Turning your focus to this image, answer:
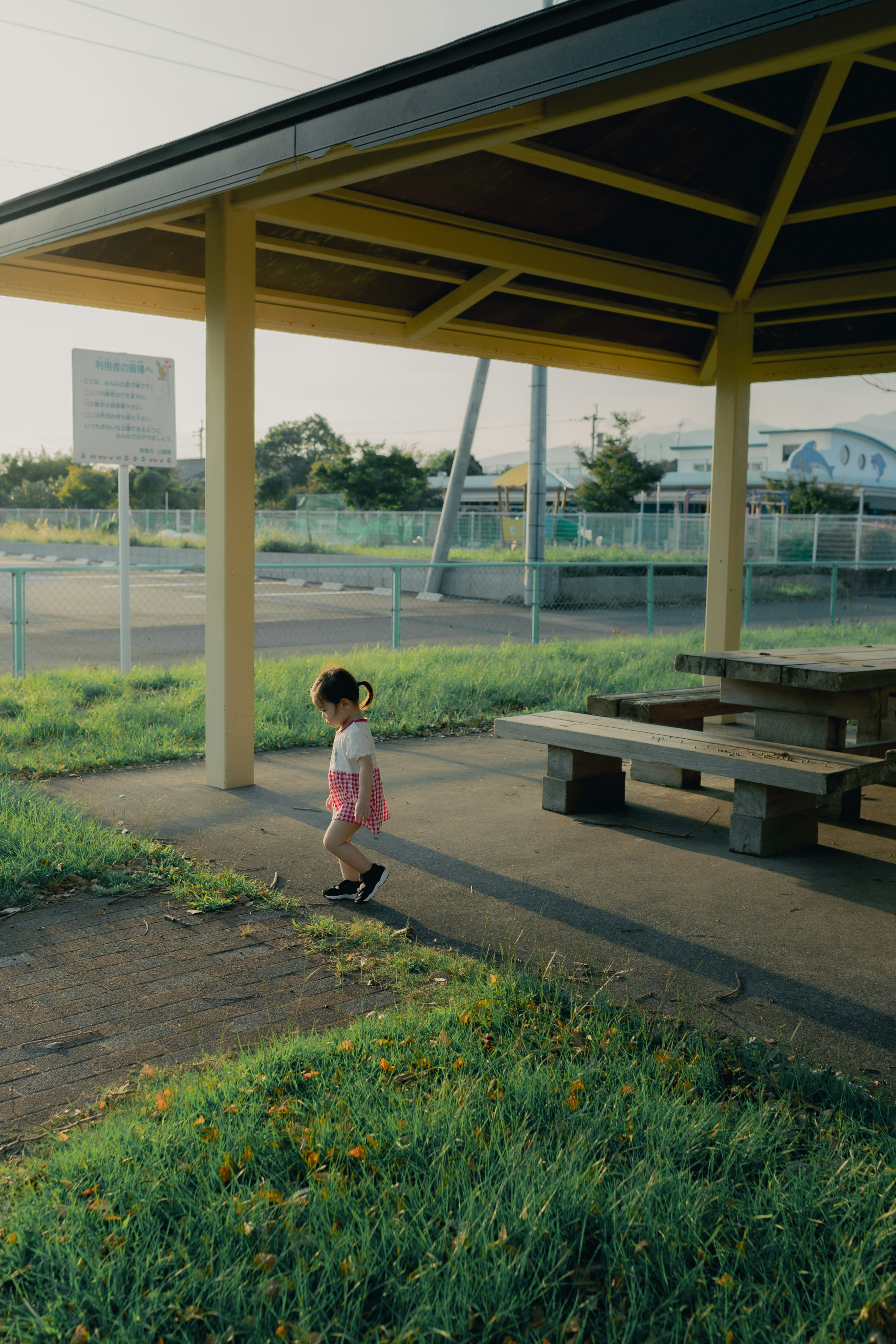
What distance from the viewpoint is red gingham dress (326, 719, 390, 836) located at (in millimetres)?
4711

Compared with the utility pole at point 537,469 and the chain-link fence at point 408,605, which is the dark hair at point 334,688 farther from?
the utility pole at point 537,469

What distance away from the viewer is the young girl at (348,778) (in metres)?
4.70

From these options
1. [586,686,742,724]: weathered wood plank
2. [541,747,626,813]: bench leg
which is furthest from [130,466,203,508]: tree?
[541,747,626,813]: bench leg

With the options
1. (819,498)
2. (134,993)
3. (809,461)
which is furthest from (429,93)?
(809,461)

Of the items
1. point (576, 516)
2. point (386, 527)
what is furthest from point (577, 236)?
point (576, 516)

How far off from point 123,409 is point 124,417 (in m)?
0.09

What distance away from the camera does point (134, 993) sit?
12.4ft

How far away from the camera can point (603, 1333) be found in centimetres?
213

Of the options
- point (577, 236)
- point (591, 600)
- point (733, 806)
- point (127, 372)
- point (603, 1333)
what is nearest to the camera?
point (603, 1333)

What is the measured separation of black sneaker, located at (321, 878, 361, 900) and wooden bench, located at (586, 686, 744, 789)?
2.35m

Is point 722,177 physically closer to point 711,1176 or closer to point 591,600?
point 711,1176

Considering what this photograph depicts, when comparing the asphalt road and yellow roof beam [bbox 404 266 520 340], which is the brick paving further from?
the asphalt road

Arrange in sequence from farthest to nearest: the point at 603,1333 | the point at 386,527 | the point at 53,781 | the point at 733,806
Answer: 1. the point at 386,527
2. the point at 53,781
3. the point at 733,806
4. the point at 603,1333

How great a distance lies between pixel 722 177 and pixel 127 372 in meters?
6.69
